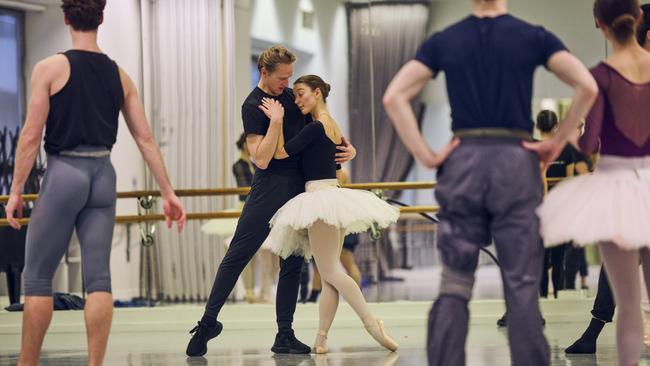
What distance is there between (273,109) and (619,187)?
96.3 inches

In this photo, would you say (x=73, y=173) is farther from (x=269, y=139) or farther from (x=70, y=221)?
(x=269, y=139)

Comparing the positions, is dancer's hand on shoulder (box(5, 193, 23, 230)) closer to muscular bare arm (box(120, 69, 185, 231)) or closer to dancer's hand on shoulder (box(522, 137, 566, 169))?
muscular bare arm (box(120, 69, 185, 231))

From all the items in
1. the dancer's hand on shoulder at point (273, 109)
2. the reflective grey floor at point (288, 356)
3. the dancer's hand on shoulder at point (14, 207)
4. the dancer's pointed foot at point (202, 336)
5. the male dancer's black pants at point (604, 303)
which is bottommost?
the reflective grey floor at point (288, 356)

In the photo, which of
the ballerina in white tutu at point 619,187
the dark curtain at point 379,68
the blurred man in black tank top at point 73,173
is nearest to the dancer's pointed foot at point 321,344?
the blurred man in black tank top at point 73,173

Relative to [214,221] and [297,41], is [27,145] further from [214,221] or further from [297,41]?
[297,41]

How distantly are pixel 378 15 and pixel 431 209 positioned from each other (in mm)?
2732

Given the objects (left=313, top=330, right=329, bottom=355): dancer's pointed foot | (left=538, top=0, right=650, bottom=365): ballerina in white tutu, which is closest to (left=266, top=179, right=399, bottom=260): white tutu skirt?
(left=313, top=330, right=329, bottom=355): dancer's pointed foot

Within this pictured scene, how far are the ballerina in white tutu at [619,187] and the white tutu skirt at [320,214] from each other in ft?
6.81

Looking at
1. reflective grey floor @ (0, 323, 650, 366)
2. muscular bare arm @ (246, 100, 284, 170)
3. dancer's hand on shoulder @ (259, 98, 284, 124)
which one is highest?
dancer's hand on shoulder @ (259, 98, 284, 124)

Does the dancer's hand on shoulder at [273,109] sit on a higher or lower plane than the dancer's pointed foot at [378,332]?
higher

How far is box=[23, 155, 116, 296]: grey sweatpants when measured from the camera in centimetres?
432

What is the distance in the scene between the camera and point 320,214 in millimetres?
5910

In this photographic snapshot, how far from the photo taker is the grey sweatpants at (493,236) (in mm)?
3625

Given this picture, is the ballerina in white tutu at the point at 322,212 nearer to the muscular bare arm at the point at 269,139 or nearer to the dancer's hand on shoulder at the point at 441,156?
the muscular bare arm at the point at 269,139
